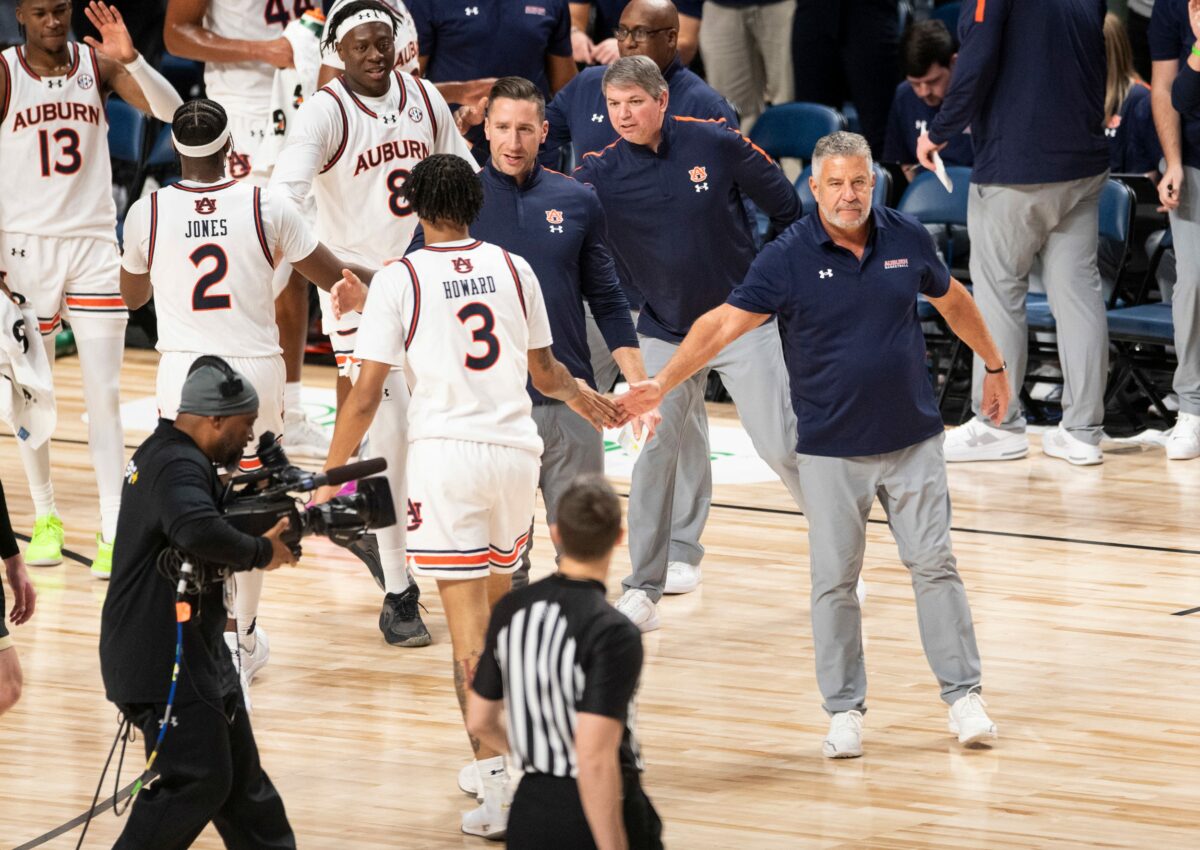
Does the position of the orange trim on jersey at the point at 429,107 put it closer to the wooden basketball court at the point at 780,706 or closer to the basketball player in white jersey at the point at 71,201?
the basketball player in white jersey at the point at 71,201

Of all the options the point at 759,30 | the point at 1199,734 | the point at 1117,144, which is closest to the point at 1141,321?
the point at 1117,144

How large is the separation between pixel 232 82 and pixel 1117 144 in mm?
4878

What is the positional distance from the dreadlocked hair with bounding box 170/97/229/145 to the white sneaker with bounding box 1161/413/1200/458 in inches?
218

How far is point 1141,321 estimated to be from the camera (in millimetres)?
10039

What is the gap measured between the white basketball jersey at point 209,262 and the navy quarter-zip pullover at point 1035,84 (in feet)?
13.9

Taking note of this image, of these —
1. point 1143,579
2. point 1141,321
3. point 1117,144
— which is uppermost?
point 1117,144

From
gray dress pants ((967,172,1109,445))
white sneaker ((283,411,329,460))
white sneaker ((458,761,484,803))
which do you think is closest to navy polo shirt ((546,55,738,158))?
white sneaker ((283,411,329,460))

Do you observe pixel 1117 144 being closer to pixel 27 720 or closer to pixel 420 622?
pixel 420 622

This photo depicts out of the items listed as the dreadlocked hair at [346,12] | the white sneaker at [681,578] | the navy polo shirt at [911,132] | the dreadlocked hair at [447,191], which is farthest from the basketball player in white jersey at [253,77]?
the dreadlocked hair at [447,191]

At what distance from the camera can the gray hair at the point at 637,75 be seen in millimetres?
6805

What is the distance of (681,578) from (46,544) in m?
2.65

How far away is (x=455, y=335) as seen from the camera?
5312mm

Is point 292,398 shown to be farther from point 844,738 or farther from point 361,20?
point 844,738

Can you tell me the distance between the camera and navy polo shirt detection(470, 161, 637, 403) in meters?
6.28
